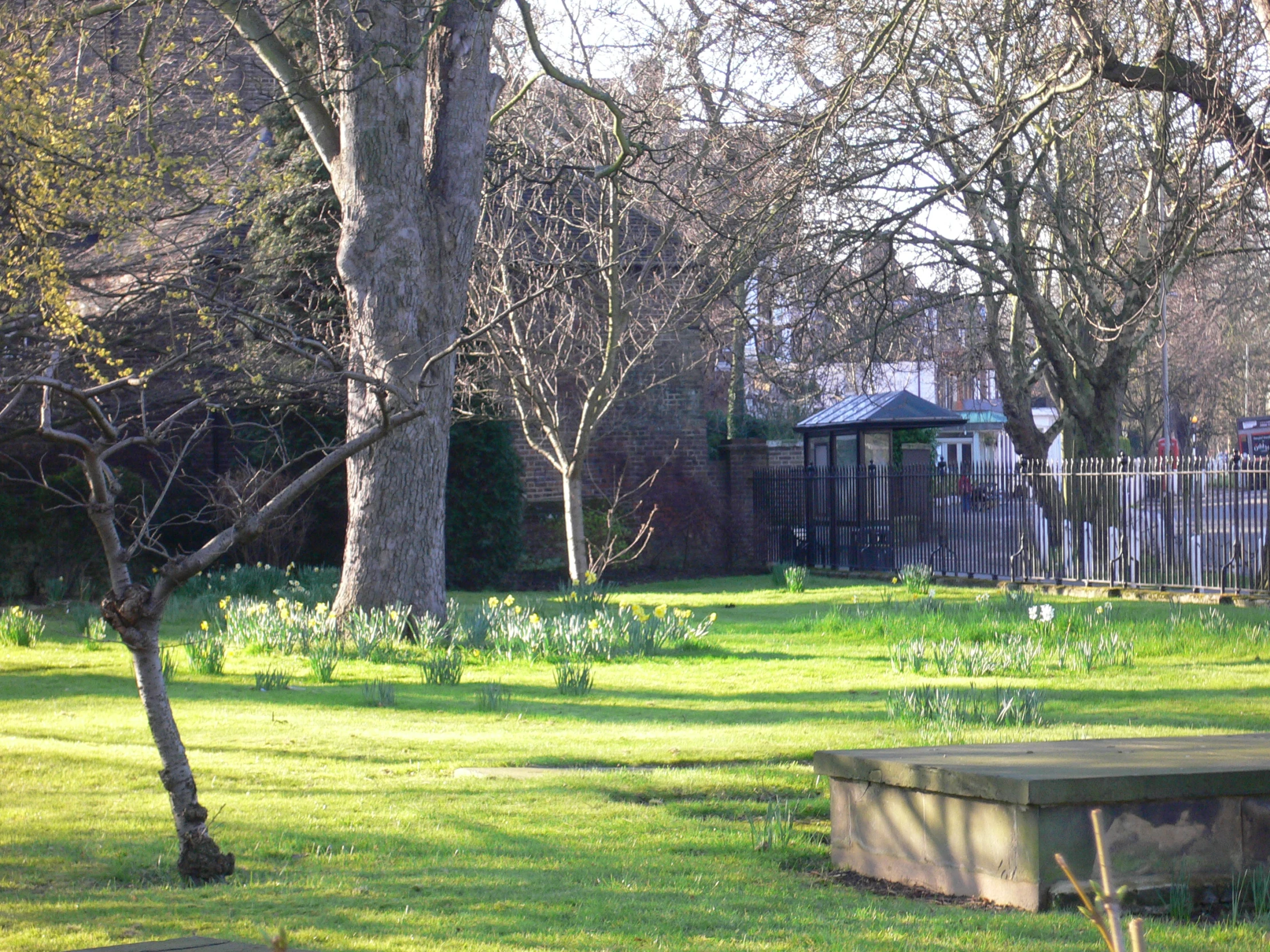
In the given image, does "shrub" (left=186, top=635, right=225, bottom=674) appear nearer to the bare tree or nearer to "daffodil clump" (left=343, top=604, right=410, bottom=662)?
Answer: "daffodil clump" (left=343, top=604, right=410, bottom=662)

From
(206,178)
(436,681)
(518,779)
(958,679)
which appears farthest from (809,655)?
(206,178)

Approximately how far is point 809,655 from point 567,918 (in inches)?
332

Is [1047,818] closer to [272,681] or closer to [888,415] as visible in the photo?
[272,681]

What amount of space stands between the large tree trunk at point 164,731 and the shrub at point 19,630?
336 inches

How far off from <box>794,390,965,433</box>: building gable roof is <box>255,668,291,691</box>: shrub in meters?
15.6

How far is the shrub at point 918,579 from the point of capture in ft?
59.7

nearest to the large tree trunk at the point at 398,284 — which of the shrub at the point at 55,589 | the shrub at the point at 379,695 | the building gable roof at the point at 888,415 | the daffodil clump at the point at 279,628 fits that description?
the daffodil clump at the point at 279,628

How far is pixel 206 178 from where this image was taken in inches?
425

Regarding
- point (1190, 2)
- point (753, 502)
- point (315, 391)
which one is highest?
point (1190, 2)

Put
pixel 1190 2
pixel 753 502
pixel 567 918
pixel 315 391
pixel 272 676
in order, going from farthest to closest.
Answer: pixel 753 502 < pixel 315 391 < pixel 272 676 < pixel 1190 2 < pixel 567 918

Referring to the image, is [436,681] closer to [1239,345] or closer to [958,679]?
[958,679]

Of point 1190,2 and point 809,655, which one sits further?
point 809,655

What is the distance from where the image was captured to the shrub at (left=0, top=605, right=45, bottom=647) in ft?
41.3

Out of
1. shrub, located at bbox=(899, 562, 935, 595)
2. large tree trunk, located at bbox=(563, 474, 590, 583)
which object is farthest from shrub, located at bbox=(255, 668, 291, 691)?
shrub, located at bbox=(899, 562, 935, 595)
